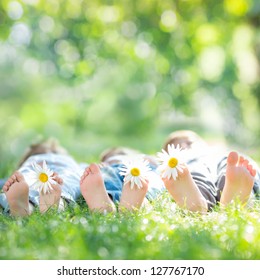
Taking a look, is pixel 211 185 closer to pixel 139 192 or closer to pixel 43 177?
pixel 139 192

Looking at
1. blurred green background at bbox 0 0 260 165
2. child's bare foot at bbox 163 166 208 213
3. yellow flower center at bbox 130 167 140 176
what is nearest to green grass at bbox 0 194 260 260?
child's bare foot at bbox 163 166 208 213

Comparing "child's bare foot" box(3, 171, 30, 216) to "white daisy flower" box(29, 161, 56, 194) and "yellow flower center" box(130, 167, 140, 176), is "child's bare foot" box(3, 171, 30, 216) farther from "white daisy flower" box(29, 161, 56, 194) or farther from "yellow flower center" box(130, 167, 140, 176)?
"yellow flower center" box(130, 167, 140, 176)

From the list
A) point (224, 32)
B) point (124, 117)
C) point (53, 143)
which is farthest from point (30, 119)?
point (53, 143)

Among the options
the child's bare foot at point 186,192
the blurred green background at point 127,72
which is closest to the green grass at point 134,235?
the child's bare foot at point 186,192

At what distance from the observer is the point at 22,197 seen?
212cm

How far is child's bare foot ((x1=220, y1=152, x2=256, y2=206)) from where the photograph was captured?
6.82ft

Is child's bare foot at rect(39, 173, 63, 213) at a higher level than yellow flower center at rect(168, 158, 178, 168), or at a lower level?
lower

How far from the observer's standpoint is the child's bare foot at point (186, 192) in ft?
6.72

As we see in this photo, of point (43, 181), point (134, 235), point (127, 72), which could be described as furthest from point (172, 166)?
point (127, 72)

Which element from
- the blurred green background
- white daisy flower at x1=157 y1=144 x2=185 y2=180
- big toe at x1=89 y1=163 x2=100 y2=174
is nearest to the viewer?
white daisy flower at x1=157 y1=144 x2=185 y2=180

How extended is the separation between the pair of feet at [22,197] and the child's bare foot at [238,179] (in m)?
0.63

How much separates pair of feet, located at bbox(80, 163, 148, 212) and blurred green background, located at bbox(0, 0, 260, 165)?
7.44 feet

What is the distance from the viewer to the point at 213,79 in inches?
346

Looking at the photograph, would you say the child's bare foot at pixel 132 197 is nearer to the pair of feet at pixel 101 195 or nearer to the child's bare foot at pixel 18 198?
the pair of feet at pixel 101 195
